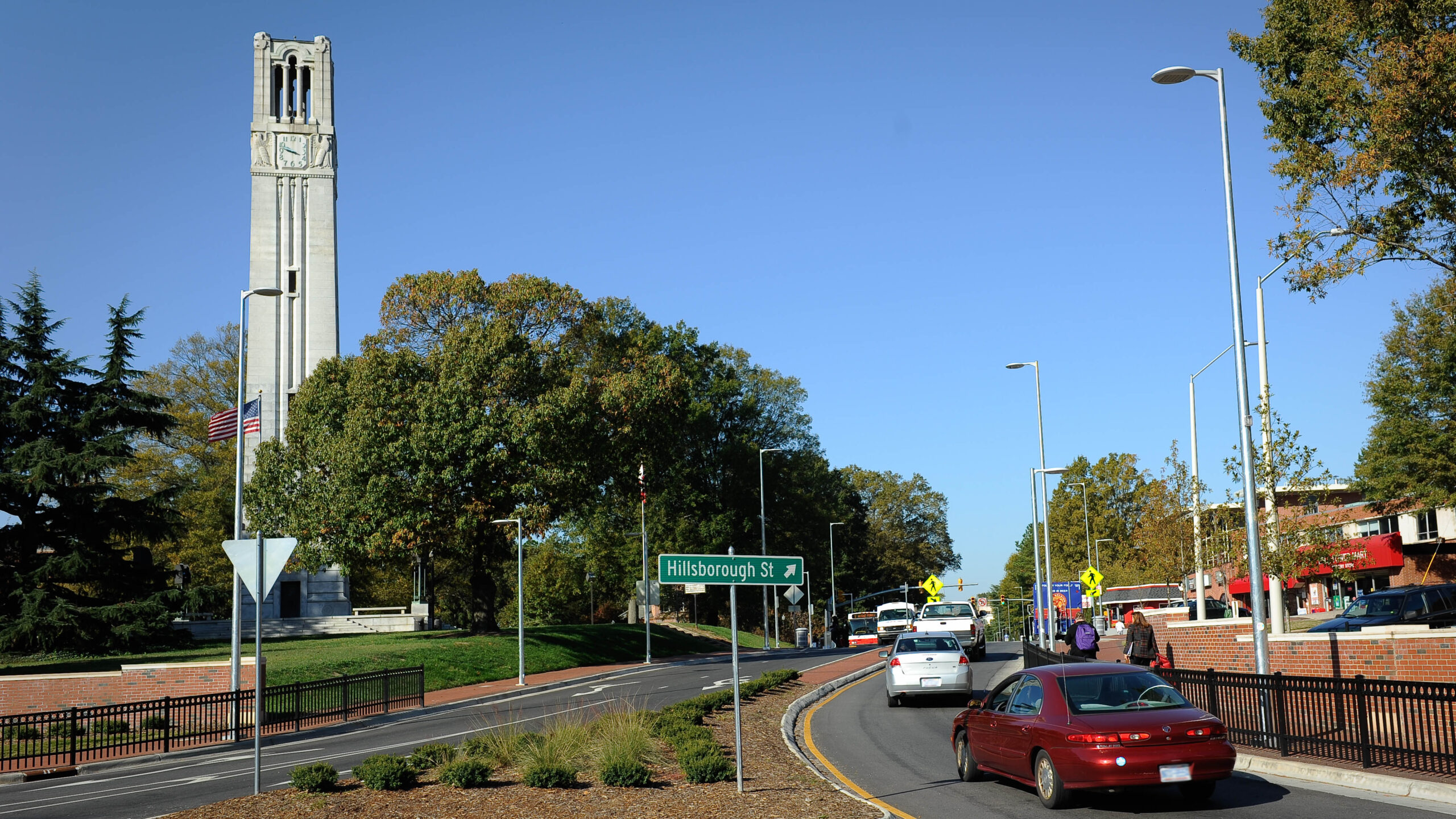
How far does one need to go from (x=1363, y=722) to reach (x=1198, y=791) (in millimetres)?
2184

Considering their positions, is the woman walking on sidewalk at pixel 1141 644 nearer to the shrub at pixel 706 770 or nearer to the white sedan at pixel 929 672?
the white sedan at pixel 929 672

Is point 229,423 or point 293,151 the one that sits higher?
point 293,151

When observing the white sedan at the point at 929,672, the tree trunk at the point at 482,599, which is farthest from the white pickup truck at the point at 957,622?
the tree trunk at the point at 482,599

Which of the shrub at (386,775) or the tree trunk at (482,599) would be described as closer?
the shrub at (386,775)

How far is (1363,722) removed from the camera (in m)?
12.1

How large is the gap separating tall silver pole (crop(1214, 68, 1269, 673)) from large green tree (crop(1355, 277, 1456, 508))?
Answer: 27391mm

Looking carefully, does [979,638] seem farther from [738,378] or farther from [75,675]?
[738,378]

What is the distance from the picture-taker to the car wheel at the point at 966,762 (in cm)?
1357

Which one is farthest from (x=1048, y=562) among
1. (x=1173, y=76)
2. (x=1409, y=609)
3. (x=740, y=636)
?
(x=740, y=636)

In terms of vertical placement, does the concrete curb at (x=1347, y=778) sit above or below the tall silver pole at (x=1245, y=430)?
below

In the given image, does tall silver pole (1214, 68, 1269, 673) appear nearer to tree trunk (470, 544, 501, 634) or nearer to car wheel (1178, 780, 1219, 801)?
car wheel (1178, 780, 1219, 801)

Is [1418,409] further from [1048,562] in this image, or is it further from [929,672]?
[929,672]

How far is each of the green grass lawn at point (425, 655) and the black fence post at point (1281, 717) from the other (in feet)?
90.2

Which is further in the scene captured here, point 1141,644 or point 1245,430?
point 1141,644
